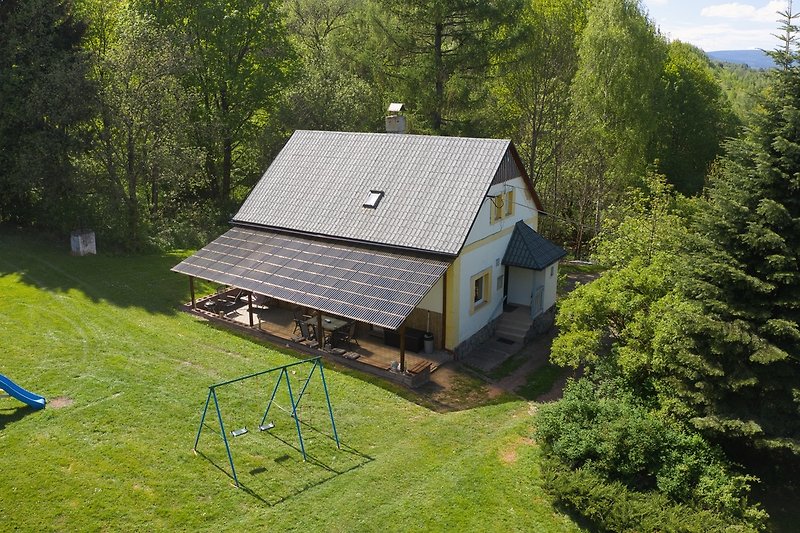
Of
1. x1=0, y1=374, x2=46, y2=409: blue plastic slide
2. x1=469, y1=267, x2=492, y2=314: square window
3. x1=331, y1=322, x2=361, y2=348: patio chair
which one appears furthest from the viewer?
x1=469, y1=267, x2=492, y2=314: square window

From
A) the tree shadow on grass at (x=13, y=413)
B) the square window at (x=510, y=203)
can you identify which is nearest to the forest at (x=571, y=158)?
the square window at (x=510, y=203)

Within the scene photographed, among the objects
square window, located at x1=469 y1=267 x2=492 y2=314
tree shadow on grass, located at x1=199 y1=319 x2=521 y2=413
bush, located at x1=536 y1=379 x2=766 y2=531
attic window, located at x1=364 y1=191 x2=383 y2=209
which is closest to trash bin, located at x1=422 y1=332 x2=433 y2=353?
tree shadow on grass, located at x1=199 y1=319 x2=521 y2=413

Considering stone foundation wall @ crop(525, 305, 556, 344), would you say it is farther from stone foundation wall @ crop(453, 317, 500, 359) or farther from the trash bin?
the trash bin

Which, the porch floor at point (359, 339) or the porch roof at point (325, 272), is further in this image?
the porch floor at point (359, 339)

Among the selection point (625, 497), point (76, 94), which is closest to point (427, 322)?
point (625, 497)

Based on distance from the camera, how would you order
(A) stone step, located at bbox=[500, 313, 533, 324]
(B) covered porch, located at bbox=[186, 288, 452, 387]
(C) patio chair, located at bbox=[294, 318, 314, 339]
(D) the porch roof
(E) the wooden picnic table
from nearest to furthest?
(D) the porch roof, (B) covered porch, located at bbox=[186, 288, 452, 387], (E) the wooden picnic table, (C) patio chair, located at bbox=[294, 318, 314, 339], (A) stone step, located at bbox=[500, 313, 533, 324]

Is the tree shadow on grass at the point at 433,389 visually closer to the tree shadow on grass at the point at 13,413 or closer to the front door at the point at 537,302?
the front door at the point at 537,302

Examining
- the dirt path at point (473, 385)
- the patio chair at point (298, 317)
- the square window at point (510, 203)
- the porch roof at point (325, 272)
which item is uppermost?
the square window at point (510, 203)
